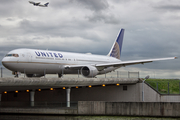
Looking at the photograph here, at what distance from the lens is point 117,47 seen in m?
58.9

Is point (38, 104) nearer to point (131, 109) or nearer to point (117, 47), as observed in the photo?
point (131, 109)

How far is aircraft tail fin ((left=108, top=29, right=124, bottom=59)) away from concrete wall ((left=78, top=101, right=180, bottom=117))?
91.8ft

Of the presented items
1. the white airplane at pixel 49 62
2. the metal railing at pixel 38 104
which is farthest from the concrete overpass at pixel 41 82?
the white airplane at pixel 49 62

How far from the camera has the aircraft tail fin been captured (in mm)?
57153

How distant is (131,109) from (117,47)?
30957 mm

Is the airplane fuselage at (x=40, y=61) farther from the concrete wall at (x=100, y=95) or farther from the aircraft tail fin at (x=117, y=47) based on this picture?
the aircraft tail fin at (x=117, y=47)

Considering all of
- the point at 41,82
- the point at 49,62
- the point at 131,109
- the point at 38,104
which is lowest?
the point at 131,109

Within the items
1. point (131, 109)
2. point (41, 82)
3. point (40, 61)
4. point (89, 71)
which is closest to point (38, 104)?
point (41, 82)

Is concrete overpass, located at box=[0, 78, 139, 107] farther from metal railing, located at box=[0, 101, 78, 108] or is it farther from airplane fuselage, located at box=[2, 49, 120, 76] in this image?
airplane fuselage, located at box=[2, 49, 120, 76]

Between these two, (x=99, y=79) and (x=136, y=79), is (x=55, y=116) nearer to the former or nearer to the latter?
(x=99, y=79)

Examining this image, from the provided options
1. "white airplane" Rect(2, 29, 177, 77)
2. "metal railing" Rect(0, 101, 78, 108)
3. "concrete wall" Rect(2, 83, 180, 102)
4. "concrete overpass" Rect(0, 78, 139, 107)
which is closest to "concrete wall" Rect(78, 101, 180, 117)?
"metal railing" Rect(0, 101, 78, 108)

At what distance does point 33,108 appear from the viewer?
29.2m

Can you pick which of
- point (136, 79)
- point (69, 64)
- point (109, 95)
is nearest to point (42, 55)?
point (69, 64)

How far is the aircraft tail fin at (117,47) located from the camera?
188 ft
